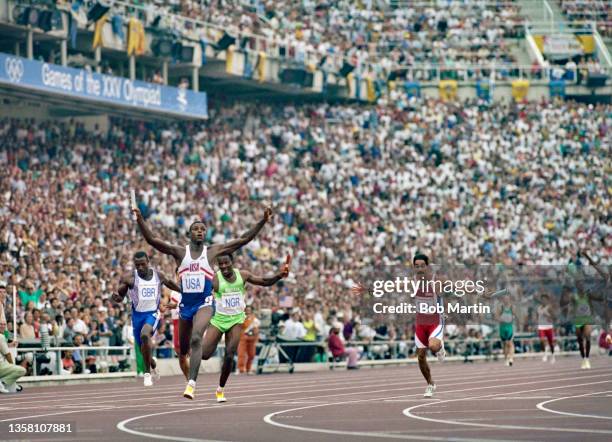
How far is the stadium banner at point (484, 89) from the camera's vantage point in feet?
210

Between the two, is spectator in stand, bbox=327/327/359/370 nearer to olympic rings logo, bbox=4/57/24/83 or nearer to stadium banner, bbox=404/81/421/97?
olympic rings logo, bbox=4/57/24/83

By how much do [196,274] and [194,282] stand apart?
0.12 m

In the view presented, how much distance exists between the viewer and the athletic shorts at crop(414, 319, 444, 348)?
21.7m

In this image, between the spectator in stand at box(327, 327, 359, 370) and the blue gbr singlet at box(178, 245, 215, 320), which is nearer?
the blue gbr singlet at box(178, 245, 215, 320)

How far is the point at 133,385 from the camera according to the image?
91.8 ft

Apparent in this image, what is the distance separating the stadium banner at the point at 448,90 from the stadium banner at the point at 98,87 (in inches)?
574

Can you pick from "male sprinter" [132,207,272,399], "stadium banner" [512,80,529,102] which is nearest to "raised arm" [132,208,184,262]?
"male sprinter" [132,207,272,399]

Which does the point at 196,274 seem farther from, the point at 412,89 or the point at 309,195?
the point at 412,89

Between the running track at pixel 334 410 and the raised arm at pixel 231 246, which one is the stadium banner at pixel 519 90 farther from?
the raised arm at pixel 231 246

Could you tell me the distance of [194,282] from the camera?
788 inches

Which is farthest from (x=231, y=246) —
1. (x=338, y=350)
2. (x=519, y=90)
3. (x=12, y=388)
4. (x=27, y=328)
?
(x=519, y=90)

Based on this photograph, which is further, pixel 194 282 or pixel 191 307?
pixel 191 307

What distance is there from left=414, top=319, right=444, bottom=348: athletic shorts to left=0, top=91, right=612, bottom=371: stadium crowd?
382 inches

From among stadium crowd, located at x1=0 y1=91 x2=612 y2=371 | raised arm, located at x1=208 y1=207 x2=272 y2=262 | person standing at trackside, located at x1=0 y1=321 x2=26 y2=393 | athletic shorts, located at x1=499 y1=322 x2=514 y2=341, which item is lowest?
person standing at trackside, located at x1=0 y1=321 x2=26 y2=393
